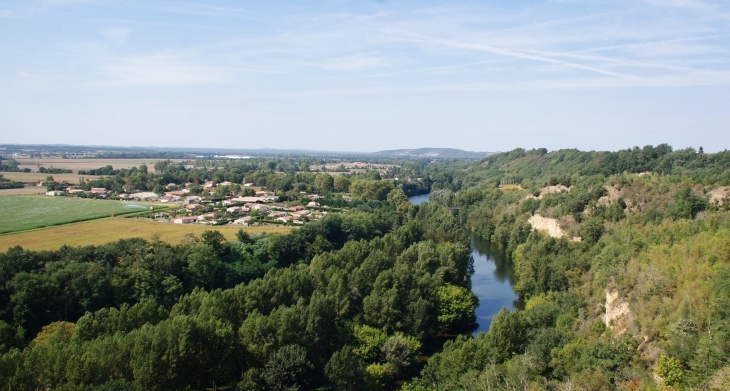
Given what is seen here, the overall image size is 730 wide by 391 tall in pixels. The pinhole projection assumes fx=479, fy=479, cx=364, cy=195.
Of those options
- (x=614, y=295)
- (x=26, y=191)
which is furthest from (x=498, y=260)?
(x=26, y=191)

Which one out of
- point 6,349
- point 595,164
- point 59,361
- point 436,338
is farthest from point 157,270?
point 595,164

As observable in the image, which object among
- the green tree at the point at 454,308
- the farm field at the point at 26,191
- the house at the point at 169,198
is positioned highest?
the farm field at the point at 26,191

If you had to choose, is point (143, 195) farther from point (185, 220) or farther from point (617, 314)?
point (617, 314)

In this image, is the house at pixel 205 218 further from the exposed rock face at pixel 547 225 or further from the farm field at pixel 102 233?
the exposed rock face at pixel 547 225

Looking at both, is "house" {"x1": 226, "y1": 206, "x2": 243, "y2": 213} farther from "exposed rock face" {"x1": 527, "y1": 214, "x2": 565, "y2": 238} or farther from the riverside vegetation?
"exposed rock face" {"x1": 527, "y1": 214, "x2": 565, "y2": 238}

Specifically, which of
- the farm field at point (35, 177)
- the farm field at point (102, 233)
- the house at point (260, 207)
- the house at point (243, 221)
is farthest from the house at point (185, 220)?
the farm field at point (35, 177)

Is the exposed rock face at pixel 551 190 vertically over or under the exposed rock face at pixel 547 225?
over
